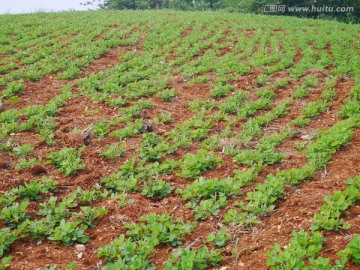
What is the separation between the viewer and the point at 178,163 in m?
4.57

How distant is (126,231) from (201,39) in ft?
38.7

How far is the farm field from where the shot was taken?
2938mm

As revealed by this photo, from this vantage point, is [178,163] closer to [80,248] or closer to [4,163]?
[80,248]

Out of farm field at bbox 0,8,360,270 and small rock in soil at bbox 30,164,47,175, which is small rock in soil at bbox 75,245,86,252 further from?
small rock in soil at bbox 30,164,47,175

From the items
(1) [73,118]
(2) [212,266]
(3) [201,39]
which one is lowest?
(2) [212,266]

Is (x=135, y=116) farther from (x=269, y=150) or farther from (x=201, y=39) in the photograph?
(x=201, y=39)

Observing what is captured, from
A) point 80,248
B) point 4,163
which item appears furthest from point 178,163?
point 4,163

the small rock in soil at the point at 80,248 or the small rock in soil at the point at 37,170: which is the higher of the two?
the small rock in soil at the point at 37,170

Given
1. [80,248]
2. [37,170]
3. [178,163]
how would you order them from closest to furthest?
[80,248] < [37,170] < [178,163]

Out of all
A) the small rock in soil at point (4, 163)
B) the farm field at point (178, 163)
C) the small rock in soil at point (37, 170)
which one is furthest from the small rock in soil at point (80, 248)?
the small rock in soil at point (4, 163)

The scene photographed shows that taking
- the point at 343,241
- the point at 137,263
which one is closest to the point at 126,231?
the point at 137,263

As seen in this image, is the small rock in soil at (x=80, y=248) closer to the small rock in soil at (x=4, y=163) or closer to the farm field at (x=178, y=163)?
the farm field at (x=178, y=163)

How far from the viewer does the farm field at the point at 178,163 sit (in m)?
2.94

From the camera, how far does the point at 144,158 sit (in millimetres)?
4695
